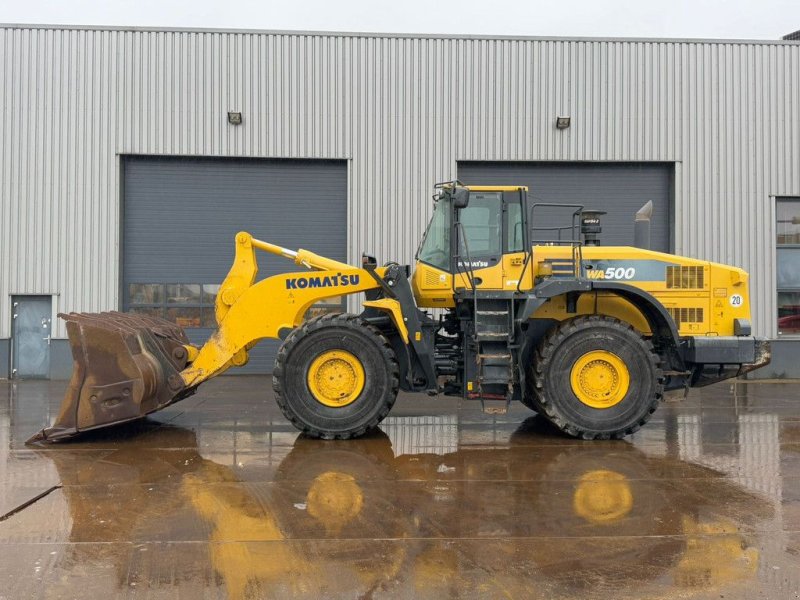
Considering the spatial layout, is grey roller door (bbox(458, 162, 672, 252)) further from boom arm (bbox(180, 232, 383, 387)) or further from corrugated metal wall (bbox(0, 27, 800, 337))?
boom arm (bbox(180, 232, 383, 387))

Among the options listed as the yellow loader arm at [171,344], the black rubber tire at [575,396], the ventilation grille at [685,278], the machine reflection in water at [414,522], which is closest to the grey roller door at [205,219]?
the yellow loader arm at [171,344]


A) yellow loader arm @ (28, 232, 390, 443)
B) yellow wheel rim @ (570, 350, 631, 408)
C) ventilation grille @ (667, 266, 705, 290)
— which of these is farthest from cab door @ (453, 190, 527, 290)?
ventilation grille @ (667, 266, 705, 290)

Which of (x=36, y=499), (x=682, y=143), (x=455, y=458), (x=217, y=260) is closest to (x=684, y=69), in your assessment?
(x=682, y=143)

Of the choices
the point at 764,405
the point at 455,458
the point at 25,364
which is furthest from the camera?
the point at 25,364

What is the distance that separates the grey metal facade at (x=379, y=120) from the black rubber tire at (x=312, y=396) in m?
7.97

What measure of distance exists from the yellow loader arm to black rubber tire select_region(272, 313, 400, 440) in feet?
1.55

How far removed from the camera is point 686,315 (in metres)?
8.81

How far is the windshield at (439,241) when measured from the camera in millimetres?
8664

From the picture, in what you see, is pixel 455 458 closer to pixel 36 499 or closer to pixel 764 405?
pixel 36 499

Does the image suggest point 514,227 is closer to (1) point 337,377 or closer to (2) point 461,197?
(2) point 461,197

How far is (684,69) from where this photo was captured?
54.4ft

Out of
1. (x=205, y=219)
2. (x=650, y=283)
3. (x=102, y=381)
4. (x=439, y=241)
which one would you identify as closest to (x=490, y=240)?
(x=439, y=241)

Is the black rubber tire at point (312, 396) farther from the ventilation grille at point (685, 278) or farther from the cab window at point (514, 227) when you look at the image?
the ventilation grille at point (685, 278)

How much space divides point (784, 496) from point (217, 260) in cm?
1299
